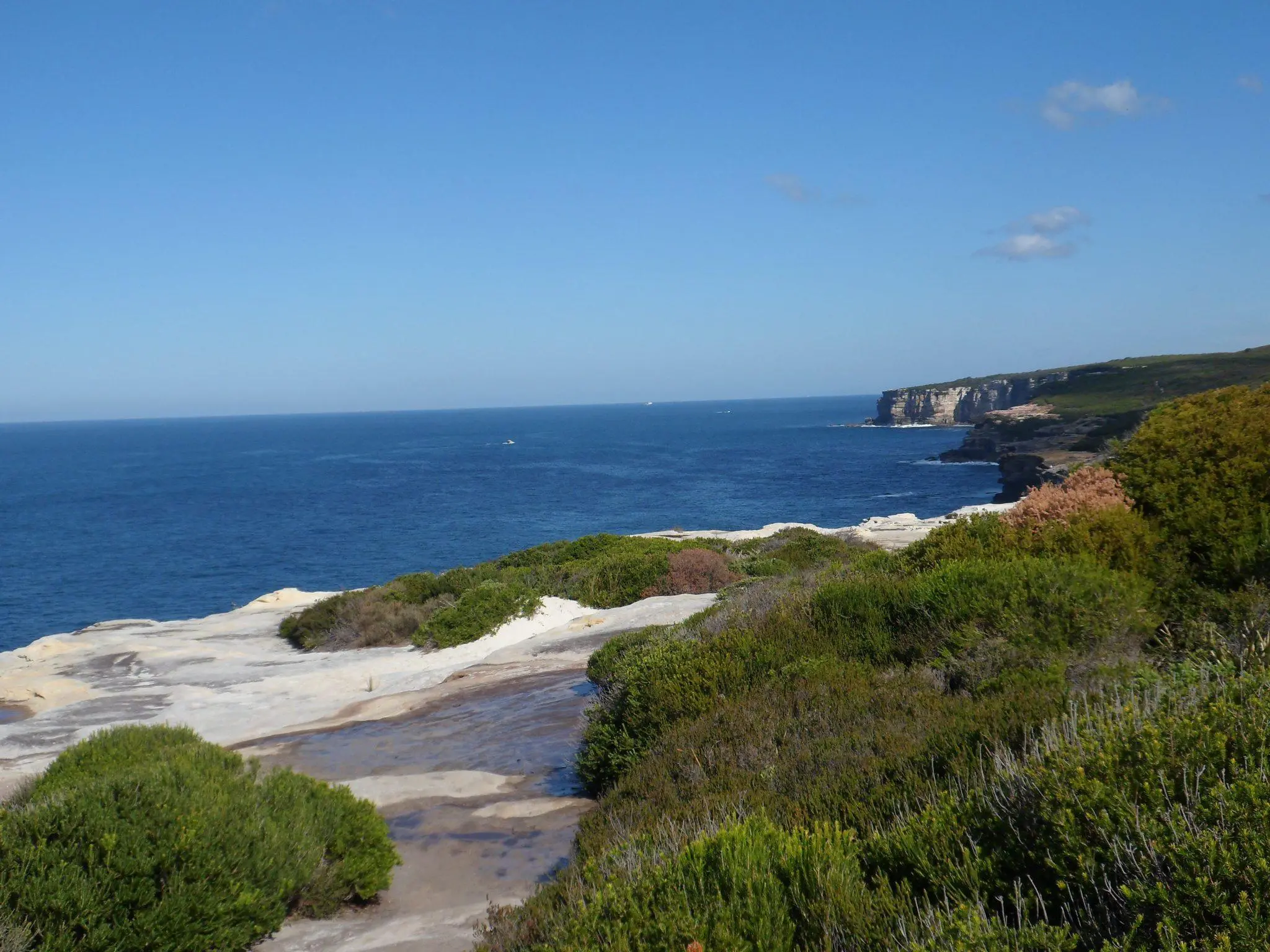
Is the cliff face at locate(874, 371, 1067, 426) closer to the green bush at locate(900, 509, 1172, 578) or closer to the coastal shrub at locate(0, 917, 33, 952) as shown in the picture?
the green bush at locate(900, 509, 1172, 578)

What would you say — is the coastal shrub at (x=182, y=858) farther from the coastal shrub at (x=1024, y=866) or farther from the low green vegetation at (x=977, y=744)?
the coastal shrub at (x=1024, y=866)

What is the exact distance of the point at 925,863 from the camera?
150 inches

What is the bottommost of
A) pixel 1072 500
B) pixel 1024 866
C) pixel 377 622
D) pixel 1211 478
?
pixel 377 622

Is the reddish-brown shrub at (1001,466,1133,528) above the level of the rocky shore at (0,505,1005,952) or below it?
above

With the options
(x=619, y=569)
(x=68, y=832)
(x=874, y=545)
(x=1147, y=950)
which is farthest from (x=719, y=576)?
(x=1147, y=950)

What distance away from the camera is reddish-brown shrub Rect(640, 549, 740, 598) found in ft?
72.9

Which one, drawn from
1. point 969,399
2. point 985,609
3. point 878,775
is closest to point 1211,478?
point 985,609

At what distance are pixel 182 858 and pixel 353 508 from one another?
252 feet

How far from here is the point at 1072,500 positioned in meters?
10.5

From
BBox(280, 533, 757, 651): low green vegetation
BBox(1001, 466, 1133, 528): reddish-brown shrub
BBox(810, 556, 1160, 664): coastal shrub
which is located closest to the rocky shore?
BBox(280, 533, 757, 651): low green vegetation

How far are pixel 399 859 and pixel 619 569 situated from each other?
1657cm

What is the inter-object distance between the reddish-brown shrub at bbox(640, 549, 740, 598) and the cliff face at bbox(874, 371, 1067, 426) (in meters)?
155

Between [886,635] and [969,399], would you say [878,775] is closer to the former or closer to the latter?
[886,635]

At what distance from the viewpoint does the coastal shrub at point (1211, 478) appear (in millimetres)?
8945
